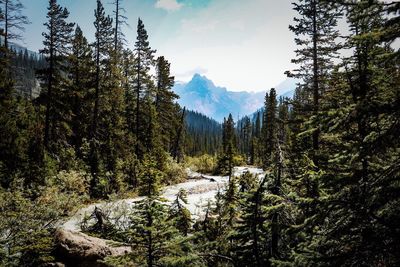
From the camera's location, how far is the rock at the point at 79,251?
29.5 ft

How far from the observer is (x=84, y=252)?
9.06m

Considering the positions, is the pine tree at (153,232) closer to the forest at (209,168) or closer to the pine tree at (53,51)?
the forest at (209,168)

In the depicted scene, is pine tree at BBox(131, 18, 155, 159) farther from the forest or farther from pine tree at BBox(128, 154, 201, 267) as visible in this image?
pine tree at BBox(128, 154, 201, 267)

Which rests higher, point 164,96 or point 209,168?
point 164,96

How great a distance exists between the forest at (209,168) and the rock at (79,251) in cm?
7

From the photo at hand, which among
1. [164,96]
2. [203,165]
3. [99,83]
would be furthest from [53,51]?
[203,165]

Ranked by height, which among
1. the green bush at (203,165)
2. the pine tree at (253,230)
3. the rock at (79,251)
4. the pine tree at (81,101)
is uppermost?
the pine tree at (81,101)

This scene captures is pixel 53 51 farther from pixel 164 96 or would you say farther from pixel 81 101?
pixel 164 96

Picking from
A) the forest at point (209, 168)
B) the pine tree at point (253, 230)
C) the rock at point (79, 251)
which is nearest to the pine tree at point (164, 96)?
the forest at point (209, 168)

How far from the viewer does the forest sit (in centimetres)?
361

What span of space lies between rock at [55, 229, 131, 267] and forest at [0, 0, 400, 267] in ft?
0.23

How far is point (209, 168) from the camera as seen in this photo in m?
46.3

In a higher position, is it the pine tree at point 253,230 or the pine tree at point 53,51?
the pine tree at point 53,51

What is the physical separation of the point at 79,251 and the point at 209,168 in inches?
1485
